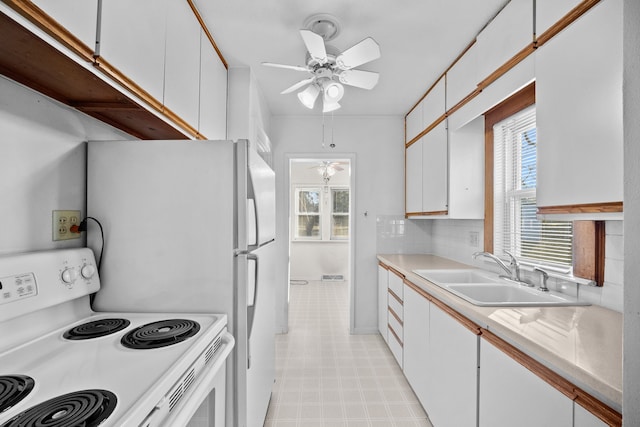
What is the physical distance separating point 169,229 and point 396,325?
2105mm

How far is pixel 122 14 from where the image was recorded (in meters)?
1.07

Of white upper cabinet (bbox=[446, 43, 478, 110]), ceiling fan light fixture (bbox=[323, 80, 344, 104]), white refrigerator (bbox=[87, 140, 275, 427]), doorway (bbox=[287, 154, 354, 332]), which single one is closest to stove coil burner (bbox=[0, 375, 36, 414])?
white refrigerator (bbox=[87, 140, 275, 427])

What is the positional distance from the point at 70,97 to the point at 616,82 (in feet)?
6.26

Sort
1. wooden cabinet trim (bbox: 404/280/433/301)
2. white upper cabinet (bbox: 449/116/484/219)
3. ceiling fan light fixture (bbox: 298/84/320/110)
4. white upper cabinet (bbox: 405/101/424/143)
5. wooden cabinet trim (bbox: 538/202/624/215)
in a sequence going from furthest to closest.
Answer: white upper cabinet (bbox: 405/101/424/143), white upper cabinet (bbox: 449/116/484/219), ceiling fan light fixture (bbox: 298/84/320/110), wooden cabinet trim (bbox: 404/280/433/301), wooden cabinet trim (bbox: 538/202/624/215)

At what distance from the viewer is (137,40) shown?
3.82ft

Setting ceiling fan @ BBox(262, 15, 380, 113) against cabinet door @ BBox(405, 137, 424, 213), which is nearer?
ceiling fan @ BBox(262, 15, 380, 113)

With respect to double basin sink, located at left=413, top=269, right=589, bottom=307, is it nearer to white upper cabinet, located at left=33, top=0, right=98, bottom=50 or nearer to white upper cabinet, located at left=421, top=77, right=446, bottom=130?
white upper cabinet, located at left=421, top=77, right=446, bottom=130

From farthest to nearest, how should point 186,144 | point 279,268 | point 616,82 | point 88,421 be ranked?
point 279,268 → point 186,144 → point 616,82 → point 88,421

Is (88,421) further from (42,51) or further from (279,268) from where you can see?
(279,268)

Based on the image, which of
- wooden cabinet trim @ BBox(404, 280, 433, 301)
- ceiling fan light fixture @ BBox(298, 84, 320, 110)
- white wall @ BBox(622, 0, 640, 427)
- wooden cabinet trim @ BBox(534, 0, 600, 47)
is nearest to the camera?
white wall @ BBox(622, 0, 640, 427)

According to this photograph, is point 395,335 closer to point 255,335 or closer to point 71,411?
point 255,335

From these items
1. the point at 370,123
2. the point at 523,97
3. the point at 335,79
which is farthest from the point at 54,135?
the point at 370,123

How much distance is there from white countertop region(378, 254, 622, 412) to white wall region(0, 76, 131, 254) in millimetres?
1680

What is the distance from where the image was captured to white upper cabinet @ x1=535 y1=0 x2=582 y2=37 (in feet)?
4.07
